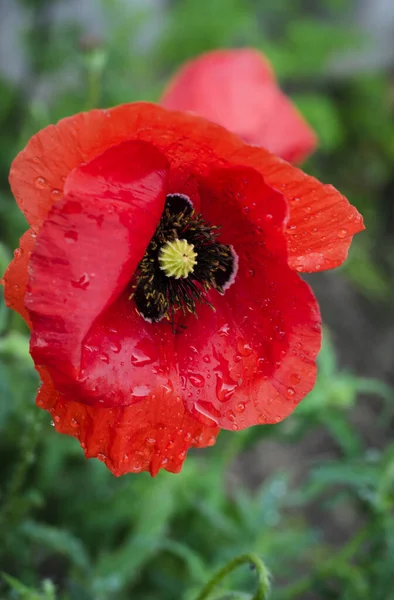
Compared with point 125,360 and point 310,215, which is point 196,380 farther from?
point 310,215

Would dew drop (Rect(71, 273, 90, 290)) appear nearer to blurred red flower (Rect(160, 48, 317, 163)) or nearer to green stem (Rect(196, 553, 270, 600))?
green stem (Rect(196, 553, 270, 600))

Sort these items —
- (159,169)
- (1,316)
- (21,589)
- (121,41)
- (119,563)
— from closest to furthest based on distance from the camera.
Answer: (159,169) → (21,589) → (1,316) → (119,563) → (121,41)

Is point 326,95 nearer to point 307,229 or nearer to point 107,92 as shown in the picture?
point 107,92

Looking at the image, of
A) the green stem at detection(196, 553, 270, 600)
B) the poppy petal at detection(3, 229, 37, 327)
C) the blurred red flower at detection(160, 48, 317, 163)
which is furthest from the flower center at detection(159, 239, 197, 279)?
the blurred red flower at detection(160, 48, 317, 163)

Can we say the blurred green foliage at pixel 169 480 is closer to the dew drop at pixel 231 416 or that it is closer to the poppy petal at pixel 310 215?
the dew drop at pixel 231 416

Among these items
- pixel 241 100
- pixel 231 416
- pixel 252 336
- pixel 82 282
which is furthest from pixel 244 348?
pixel 241 100

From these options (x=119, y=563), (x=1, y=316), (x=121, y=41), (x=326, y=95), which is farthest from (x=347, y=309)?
(x=1, y=316)

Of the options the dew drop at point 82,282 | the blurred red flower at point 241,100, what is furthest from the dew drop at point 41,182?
the blurred red flower at point 241,100
